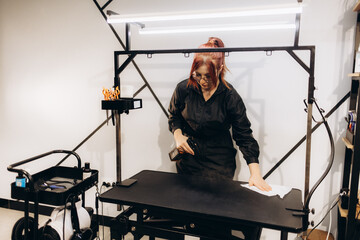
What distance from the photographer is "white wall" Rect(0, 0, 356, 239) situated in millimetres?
2389

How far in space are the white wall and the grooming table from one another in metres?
0.80

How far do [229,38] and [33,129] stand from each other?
2.30 meters

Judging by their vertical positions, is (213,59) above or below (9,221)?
above

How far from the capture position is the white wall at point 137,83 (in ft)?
7.84

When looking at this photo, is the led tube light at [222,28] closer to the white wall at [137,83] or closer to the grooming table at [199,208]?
the white wall at [137,83]

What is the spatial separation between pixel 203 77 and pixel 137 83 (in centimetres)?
85

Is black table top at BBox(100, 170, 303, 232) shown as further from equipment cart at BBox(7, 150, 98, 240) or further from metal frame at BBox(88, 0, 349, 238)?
equipment cart at BBox(7, 150, 98, 240)

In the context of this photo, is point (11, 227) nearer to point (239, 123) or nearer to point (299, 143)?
point (239, 123)

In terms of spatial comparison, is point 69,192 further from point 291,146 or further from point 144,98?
point 291,146

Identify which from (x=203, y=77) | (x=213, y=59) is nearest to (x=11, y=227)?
(x=203, y=77)

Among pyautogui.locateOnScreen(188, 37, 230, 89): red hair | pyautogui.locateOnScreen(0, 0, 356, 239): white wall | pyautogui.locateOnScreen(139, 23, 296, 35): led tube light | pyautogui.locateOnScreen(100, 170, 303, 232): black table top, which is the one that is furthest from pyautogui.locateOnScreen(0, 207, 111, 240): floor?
pyautogui.locateOnScreen(139, 23, 296, 35): led tube light

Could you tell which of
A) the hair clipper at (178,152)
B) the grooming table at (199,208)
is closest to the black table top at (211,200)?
the grooming table at (199,208)

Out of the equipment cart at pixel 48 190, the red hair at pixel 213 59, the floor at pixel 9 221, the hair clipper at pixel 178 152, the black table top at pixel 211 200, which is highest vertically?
the red hair at pixel 213 59

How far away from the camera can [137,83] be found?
114 inches
